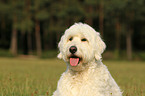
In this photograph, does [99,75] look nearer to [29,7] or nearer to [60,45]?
[60,45]

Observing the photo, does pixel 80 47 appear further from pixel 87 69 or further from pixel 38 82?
pixel 38 82

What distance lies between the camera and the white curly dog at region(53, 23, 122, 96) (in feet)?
17.9

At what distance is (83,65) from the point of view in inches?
225

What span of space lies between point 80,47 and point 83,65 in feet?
1.69

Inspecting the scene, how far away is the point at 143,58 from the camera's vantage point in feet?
156

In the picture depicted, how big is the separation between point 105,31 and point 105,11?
18705mm

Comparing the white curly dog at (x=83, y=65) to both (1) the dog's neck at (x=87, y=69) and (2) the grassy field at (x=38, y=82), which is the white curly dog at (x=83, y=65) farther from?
(2) the grassy field at (x=38, y=82)

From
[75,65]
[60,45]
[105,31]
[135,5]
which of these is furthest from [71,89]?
[105,31]

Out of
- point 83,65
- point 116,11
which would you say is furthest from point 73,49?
point 116,11

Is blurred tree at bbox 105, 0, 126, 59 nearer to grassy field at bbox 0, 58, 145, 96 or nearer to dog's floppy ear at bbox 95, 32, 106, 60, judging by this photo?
grassy field at bbox 0, 58, 145, 96

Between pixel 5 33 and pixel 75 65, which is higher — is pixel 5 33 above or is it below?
above

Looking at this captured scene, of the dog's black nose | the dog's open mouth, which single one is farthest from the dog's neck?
the dog's black nose

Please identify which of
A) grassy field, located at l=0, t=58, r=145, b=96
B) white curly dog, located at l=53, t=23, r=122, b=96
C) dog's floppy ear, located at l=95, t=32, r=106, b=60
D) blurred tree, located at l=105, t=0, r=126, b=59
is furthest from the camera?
blurred tree, located at l=105, t=0, r=126, b=59

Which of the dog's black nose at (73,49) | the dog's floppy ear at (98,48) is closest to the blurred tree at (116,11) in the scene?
the dog's floppy ear at (98,48)
